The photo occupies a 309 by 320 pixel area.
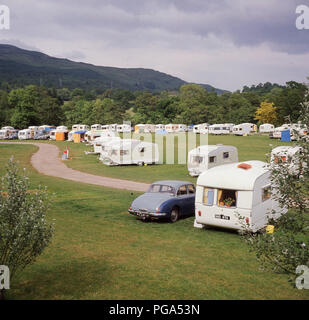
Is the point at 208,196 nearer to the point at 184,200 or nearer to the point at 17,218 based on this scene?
the point at 184,200

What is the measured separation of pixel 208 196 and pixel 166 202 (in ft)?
7.01

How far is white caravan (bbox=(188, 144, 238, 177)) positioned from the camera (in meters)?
29.3

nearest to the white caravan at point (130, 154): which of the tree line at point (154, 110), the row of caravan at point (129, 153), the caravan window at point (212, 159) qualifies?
the row of caravan at point (129, 153)

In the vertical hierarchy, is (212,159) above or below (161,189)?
above

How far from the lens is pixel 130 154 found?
1478 inches

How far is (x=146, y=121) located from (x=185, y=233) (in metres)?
92.4

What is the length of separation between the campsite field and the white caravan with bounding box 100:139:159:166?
20.9 meters

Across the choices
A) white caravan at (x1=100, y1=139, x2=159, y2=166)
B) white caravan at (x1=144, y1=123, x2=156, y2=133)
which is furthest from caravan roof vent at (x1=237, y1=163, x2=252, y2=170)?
white caravan at (x1=144, y1=123, x2=156, y2=133)

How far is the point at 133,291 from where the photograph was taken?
827cm

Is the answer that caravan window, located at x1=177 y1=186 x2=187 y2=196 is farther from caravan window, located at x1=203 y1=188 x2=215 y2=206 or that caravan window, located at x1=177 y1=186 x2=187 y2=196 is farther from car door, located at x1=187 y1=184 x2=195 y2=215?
caravan window, located at x1=203 y1=188 x2=215 y2=206

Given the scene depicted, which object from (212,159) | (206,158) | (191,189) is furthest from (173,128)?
(191,189)

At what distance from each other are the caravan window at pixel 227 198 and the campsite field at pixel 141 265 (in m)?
1.28

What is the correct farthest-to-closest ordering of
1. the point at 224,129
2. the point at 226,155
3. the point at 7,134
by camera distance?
the point at 224,129 → the point at 7,134 → the point at 226,155
